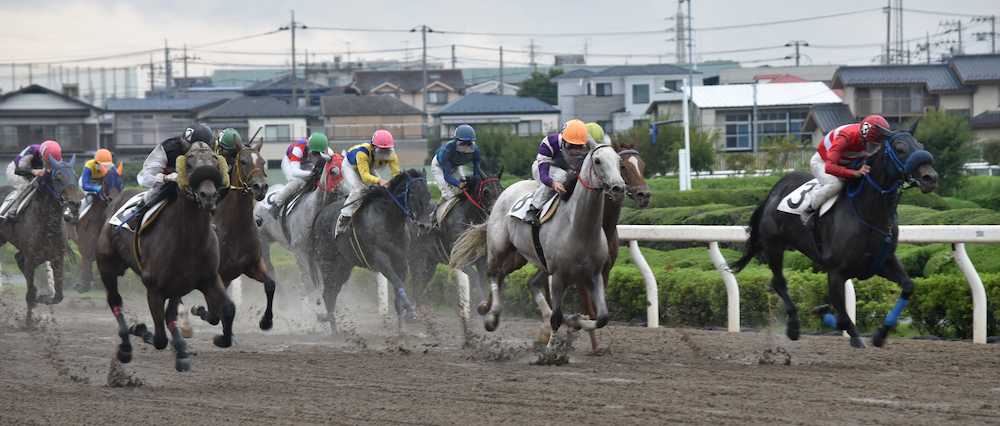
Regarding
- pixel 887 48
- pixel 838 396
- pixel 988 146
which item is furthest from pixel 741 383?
pixel 887 48

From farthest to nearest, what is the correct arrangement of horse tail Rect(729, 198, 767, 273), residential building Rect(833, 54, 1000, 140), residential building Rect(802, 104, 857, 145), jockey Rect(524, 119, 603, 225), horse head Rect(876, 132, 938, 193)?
residential building Rect(833, 54, 1000, 140) → residential building Rect(802, 104, 857, 145) → horse tail Rect(729, 198, 767, 273) → jockey Rect(524, 119, 603, 225) → horse head Rect(876, 132, 938, 193)

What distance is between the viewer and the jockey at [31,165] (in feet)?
42.5

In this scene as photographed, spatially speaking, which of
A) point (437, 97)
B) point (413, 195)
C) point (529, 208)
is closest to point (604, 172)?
point (529, 208)

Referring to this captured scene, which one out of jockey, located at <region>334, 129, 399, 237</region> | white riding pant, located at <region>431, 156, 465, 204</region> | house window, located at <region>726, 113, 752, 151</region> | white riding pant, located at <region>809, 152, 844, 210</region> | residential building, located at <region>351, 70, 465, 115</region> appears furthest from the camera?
residential building, located at <region>351, 70, 465, 115</region>

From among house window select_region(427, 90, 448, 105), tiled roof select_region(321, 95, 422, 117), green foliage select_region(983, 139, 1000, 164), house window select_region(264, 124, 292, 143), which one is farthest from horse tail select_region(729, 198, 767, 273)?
house window select_region(427, 90, 448, 105)

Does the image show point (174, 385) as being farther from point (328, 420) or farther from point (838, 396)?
point (838, 396)

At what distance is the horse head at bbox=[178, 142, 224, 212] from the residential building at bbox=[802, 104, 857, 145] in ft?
136

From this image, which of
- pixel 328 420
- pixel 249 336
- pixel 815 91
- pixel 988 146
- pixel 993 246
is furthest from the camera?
pixel 815 91

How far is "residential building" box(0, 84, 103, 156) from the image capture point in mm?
51031

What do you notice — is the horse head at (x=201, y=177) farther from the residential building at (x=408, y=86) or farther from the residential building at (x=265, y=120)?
the residential building at (x=408, y=86)

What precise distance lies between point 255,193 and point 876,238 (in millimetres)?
4246

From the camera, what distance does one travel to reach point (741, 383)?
7.05 m

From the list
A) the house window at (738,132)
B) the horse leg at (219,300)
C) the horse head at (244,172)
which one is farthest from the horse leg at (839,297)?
the house window at (738,132)

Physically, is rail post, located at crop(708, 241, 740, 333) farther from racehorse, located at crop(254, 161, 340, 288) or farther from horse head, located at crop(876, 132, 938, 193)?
racehorse, located at crop(254, 161, 340, 288)
